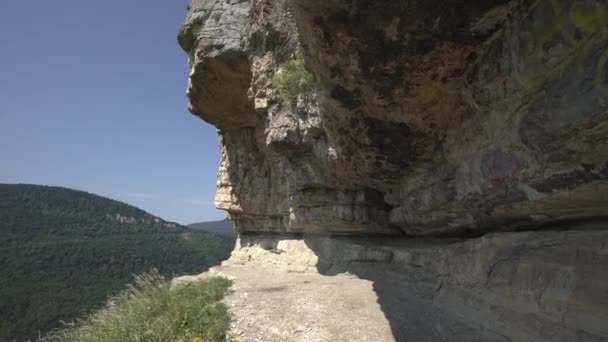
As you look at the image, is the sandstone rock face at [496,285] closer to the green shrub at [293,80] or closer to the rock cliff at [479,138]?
the rock cliff at [479,138]

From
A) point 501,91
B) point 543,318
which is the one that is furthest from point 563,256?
point 501,91

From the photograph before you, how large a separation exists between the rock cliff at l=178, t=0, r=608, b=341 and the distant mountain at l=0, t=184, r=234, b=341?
21374 mm

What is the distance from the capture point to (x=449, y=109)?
12.9 feet

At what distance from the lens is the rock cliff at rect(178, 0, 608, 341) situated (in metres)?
2.53

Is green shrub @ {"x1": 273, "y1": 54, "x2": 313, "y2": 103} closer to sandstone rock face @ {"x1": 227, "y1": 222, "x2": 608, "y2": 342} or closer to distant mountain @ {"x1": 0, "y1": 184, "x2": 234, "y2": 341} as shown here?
sandstone rock face @ {"x1": 227, "y1": 222, "x2": 608, "y2": 342}

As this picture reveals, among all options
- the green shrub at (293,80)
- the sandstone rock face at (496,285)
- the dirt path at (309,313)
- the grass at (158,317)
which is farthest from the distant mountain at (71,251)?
the sandstone rock face at (496,285)

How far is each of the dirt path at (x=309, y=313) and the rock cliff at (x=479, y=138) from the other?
43 centimetres

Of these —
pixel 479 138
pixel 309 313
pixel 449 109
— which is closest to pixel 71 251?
pixel 309 313

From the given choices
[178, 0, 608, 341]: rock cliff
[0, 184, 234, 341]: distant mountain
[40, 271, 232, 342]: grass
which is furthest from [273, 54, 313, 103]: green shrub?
[0, 184, 234, 341]: distant mountain

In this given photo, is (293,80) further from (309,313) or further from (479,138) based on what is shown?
(309,313)

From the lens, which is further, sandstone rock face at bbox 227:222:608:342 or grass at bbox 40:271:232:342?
grass at bbox 40:271:232:342

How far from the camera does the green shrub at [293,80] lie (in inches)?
250

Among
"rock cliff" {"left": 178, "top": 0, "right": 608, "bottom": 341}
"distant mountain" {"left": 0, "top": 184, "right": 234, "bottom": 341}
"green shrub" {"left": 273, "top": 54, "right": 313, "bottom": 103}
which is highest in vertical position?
"green shrub" {"left": 273, "top": 54, "right": 313, "bottom": 103}

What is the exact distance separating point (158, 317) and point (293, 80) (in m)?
4.71
